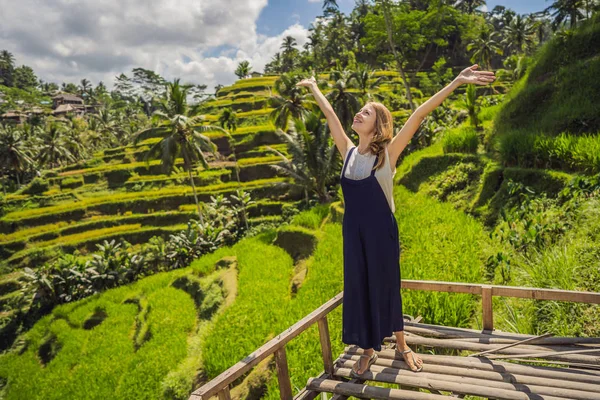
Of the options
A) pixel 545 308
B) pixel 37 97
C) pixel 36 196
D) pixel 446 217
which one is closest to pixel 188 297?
pixel 446 217

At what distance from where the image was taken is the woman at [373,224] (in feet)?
6.98

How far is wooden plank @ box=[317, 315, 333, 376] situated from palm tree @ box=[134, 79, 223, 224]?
54.9 feet

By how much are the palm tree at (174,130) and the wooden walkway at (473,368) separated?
1700cm

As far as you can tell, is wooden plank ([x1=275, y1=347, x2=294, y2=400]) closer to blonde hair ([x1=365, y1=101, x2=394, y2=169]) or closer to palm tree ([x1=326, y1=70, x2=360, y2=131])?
blonde hair ([x1=365, y1=101, x2=394, y2=169])

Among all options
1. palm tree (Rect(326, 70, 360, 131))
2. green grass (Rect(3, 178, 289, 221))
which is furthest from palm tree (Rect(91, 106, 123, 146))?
palm tree (Rect(326, 70, 360, 131))

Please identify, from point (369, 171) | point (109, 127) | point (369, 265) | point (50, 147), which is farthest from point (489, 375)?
point (109, 127)

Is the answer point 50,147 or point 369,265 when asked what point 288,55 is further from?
point 369,265

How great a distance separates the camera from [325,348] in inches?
102

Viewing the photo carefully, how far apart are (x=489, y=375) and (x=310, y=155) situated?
48.5ft

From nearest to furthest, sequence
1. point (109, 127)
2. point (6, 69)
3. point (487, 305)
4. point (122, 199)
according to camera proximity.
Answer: point (487, 305)
point (122, 199)
point (109, 127)
point (6, 69)

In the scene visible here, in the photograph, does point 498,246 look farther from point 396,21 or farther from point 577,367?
point 396,21

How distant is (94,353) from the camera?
1295 centimetres

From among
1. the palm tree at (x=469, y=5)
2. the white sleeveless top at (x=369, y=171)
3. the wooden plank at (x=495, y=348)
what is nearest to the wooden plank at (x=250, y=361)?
the wooden plank at (x=495, y=348)

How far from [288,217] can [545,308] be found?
19999 mm
